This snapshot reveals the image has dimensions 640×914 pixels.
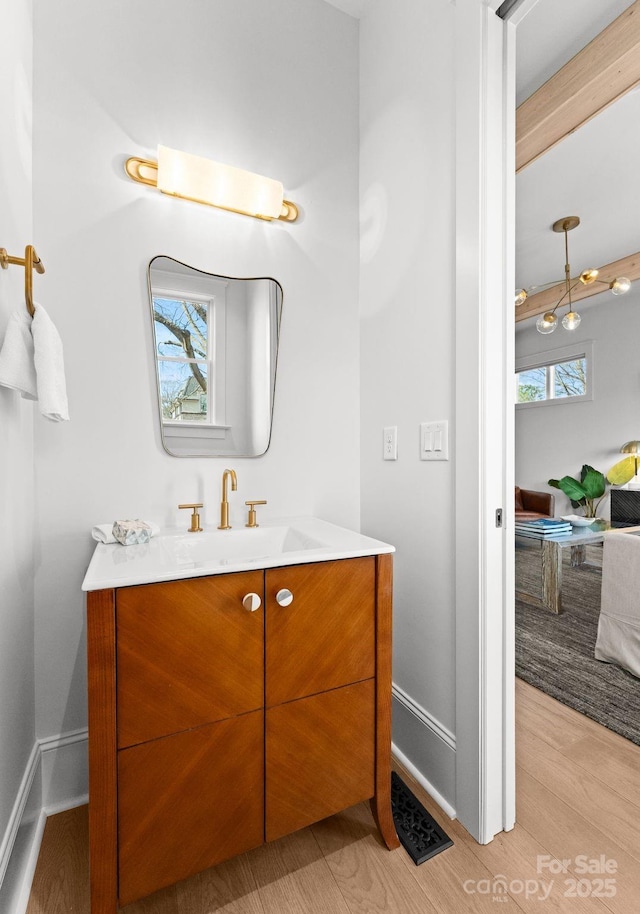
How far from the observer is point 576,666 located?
221cm

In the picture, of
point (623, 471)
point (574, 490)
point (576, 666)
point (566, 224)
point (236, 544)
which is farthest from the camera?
point (623, 471)

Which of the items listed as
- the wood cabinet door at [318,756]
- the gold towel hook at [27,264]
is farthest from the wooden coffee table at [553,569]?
the gold towel hook at [27,264]

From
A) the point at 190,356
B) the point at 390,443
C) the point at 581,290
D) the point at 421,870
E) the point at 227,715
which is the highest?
the point at 581,290

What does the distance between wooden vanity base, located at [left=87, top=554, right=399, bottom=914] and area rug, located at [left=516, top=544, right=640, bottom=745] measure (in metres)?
1.15

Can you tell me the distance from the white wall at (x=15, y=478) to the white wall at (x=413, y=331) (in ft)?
3.78

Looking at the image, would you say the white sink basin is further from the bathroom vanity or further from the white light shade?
the white light shade

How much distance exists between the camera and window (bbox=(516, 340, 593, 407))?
5.66 meters

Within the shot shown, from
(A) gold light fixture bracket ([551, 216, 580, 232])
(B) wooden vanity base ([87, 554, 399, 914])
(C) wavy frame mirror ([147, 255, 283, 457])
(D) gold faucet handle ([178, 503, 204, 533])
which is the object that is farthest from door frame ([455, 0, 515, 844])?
(A) gold light fixture bracket ([551, 216, 580, 232])

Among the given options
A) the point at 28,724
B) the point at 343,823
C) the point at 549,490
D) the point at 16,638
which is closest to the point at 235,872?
the point at 343,823

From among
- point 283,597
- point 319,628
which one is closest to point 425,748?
point 319,628

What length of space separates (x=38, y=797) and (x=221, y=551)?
2.85 ft

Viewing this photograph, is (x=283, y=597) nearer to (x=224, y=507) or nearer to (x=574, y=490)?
(x=224, y=507)

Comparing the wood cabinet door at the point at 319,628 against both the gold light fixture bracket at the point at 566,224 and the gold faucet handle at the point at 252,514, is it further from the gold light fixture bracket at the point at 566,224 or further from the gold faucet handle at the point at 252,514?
the gold light fixture bracket at the point at 566,224

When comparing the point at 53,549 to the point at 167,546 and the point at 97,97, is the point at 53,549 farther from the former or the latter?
the point at 97,97
